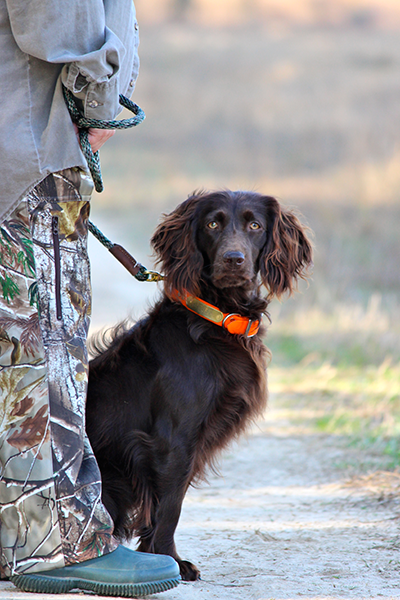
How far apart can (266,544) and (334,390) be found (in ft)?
8.86

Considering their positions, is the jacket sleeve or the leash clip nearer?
the jacket sleeve

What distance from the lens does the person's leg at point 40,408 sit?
223cm

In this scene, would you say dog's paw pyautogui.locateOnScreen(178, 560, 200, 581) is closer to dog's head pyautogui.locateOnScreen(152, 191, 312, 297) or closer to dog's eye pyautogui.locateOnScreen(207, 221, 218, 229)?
dog's head pyautogui.locateOnScreen(152, 191, 312, 297)

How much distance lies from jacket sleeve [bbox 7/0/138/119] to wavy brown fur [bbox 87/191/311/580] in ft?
3.00

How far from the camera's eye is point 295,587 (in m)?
2.56

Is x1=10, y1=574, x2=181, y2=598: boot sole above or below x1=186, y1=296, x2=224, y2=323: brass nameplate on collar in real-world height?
below

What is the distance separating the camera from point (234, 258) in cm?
294

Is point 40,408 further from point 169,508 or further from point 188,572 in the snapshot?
point 188,572

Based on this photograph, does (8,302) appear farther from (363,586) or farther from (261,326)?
(363,586)

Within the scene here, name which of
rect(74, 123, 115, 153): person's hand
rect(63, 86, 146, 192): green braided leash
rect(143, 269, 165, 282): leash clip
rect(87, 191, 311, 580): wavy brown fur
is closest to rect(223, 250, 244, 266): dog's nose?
rect(87, 191, 311, 580): wavy brown fur

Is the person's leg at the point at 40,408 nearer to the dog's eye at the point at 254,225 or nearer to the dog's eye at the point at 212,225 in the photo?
the dog's eye at the point at 212,225

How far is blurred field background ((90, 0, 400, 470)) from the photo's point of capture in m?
6.16

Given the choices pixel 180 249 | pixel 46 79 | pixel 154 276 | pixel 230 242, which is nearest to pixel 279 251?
pixel 230 242

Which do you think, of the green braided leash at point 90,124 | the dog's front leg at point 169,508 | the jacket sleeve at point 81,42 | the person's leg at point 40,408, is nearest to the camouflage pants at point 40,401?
the person's leg at point 40,408
